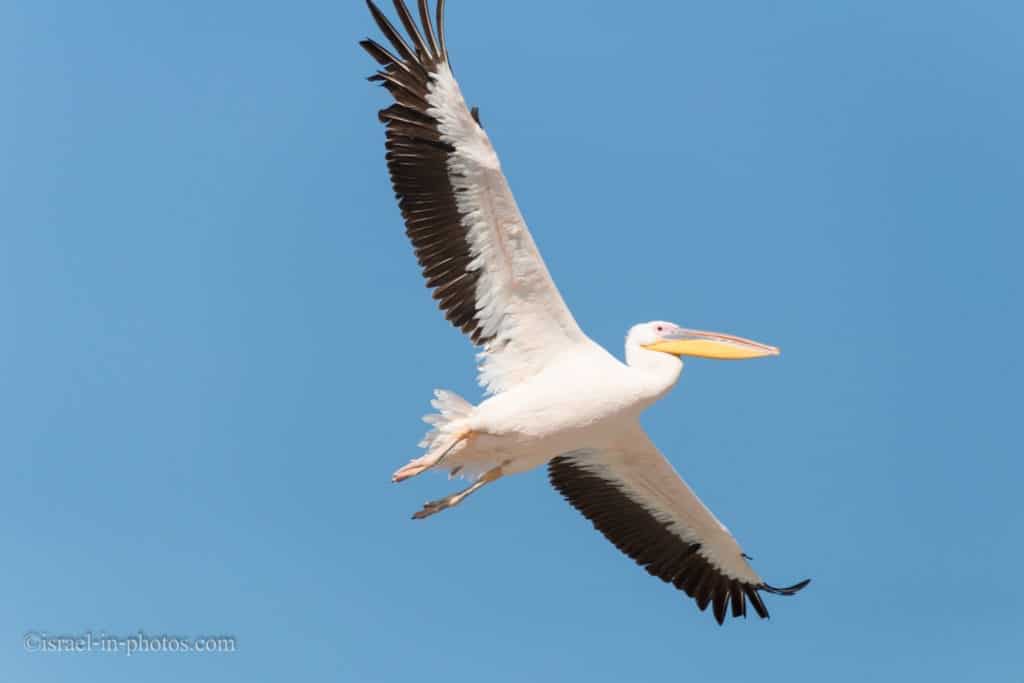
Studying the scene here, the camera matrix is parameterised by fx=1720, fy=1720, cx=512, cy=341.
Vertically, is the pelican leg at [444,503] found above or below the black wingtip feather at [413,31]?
below

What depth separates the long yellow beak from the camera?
15.5 metres

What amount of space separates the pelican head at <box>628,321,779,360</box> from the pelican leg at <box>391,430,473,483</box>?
189 cm

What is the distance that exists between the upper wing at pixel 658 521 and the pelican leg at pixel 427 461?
1.82 m

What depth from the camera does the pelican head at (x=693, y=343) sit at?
1548 centimetres

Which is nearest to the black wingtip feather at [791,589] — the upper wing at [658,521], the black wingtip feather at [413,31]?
the upper wing at [658,521]

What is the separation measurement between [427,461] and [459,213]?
2.14 metres

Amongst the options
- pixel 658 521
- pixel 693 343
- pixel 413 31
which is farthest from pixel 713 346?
pixel 413 31

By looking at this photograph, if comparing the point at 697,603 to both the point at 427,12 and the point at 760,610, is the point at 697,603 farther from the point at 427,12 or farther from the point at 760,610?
the point at 427,12

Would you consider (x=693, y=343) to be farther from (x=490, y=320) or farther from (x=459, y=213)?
(x=459, y=213)

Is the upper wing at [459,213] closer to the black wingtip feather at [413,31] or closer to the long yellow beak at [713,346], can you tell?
the black wingtip feather at [413,31]

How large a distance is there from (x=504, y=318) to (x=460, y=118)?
1817mm

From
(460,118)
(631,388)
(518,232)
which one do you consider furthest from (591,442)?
(460,118)

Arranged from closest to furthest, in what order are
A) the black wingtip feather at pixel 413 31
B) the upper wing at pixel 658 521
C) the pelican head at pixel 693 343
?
the black wingtip feather at pixel 413 31 < the pelican head at pixel 693 343 < the upper wing at pixel 658 521

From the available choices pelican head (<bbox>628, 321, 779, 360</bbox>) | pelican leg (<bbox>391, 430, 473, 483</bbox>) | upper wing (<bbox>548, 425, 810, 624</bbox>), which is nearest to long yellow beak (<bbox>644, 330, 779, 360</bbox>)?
pelican head (<bbox>628, 321, 779, 360</bbox>)
